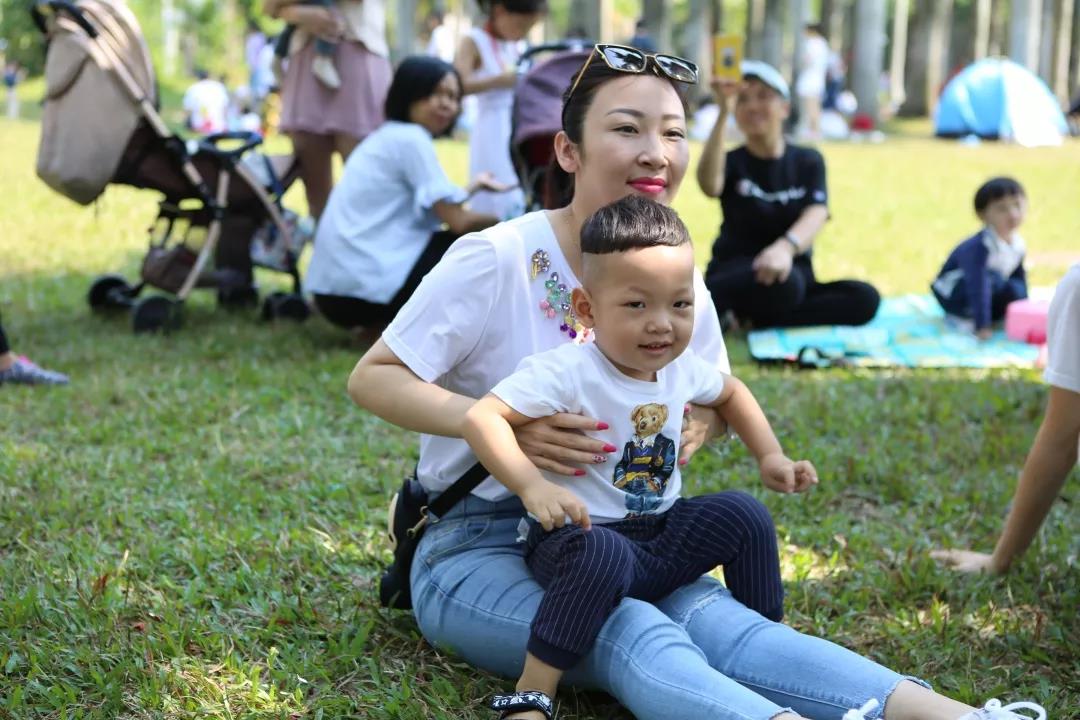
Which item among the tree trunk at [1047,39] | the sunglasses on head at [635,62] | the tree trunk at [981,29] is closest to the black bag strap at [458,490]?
the sunglasses on head at [635,62]

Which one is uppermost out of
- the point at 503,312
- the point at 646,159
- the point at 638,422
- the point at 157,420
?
the point at 646,159

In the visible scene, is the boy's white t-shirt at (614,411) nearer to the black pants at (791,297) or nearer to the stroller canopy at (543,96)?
the stroller canopy at (543,96)

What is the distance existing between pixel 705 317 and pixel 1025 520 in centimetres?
111

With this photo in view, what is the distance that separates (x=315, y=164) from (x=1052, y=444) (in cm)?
482

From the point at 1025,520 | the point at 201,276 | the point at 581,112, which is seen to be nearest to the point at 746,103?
the point at 201,276

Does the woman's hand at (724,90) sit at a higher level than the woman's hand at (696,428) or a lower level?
higher

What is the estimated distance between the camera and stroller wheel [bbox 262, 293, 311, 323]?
22.3ft

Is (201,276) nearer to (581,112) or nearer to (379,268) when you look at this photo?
(379,268)

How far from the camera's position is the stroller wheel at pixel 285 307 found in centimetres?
679

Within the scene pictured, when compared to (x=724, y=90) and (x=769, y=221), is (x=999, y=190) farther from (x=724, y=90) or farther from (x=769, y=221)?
(x=724, y=90)

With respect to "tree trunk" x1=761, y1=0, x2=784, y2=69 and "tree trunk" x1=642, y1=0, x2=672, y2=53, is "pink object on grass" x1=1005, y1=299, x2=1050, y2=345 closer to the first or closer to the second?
"tree trunk" x1=761, y1=0, x2=784, y2=69

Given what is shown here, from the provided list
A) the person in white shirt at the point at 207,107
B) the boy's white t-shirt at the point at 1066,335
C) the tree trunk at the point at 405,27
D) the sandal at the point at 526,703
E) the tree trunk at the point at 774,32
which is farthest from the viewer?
the tree trunk at the point at 774,32

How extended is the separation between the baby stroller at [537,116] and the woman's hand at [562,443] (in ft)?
12.0

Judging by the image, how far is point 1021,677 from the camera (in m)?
2.84
